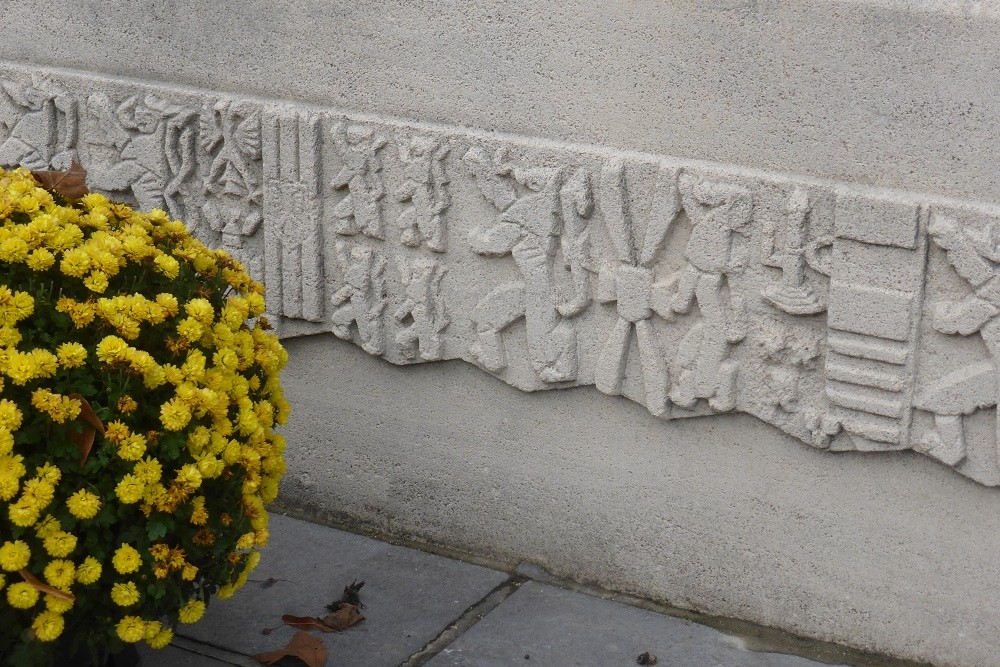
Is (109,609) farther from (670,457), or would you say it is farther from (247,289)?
(670,457)

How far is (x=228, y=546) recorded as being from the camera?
2539 mm

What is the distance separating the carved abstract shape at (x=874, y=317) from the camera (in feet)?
8.79

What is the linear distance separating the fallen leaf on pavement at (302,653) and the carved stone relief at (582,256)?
86 centimetres

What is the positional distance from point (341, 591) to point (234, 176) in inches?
49.6

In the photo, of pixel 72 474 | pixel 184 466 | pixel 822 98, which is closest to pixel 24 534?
pixel 72 474

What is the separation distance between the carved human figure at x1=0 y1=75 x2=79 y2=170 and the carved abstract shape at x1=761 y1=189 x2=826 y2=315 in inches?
91.0

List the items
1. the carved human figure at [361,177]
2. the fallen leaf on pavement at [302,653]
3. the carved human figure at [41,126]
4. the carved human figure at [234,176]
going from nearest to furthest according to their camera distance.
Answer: the fallen leaf on pavement at [302,653], the carved human figure at [361,177], the carved human figure at [234,176], the carved human figure at [41,126]

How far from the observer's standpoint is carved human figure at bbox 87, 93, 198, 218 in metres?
3.65

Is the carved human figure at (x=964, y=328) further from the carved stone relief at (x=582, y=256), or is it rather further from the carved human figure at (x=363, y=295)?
the carved human figure at (x=363, y=295)

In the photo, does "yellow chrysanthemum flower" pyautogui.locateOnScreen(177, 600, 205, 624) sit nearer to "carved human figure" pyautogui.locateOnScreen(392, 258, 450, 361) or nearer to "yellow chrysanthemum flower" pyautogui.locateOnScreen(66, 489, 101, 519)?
"yellow chrysanthemum flower" pyautogui.locateOnScreen(66, 489, 101, 519)

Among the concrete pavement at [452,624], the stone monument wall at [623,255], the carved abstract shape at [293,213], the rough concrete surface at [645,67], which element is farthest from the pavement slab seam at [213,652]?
the rough concrete surface at [645,67]

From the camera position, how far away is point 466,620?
10.5 ft

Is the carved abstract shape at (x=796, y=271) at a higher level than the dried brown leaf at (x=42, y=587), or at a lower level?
higher

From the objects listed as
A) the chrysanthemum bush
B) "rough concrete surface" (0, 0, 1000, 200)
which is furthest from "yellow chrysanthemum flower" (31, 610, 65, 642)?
"rough concrete surface" (0, 0, 1000, 200)
